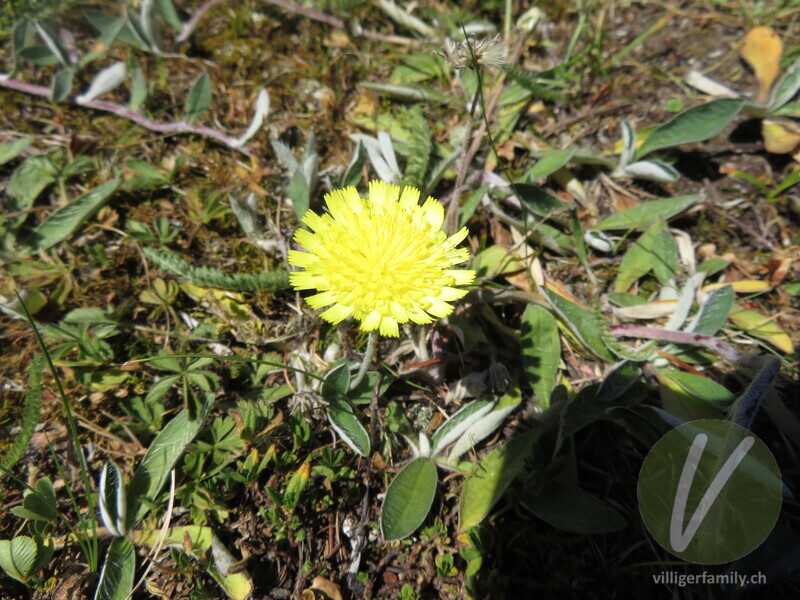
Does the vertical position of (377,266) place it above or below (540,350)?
above

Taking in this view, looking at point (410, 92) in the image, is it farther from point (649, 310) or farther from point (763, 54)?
point (763, 54)

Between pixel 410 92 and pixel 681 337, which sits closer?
pixel 681 337

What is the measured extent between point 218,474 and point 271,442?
251mm

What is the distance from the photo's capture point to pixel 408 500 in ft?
6.62

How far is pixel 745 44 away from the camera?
123 inches

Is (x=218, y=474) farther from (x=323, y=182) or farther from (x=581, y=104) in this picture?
(x=581, y=104)

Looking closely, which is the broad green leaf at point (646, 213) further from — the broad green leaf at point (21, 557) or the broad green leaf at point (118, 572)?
the broad green leaf at point (21, 557)

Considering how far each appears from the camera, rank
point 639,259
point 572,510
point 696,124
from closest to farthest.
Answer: point 572,510
point 639,259
point 696,124

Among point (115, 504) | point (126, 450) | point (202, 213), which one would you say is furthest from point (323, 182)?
point (115, 504)

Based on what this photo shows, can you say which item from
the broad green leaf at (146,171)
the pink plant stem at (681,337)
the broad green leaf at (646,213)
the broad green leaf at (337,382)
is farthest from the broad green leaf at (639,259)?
the broad green leaf at (146,171)

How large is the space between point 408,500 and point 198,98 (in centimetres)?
255

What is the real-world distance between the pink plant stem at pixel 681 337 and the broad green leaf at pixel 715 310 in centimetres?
8

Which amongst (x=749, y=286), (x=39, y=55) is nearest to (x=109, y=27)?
(x=39, y=55)

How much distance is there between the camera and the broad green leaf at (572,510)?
6.39 ft
